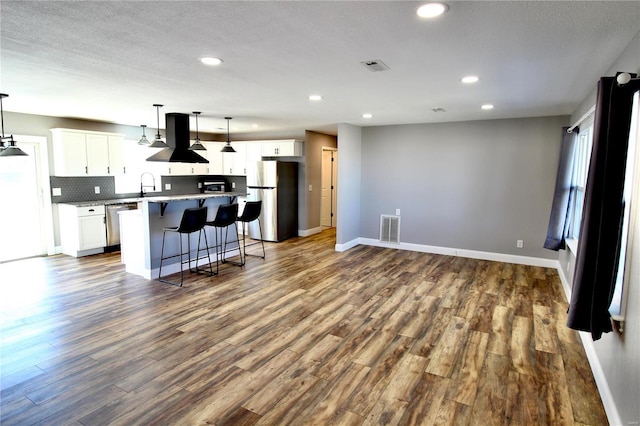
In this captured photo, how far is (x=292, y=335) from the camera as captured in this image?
331cm

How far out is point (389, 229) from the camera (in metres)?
6.93

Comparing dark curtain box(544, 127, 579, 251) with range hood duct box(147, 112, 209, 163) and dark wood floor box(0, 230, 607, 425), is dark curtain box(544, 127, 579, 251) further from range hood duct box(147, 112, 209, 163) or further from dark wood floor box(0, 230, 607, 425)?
range hood duct box(147, 112, 209, 163)

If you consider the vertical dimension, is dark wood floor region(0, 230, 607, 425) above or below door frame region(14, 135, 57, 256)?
below

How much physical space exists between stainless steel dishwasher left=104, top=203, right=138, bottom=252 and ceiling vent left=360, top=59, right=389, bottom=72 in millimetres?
5469

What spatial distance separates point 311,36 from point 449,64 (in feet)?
4.01

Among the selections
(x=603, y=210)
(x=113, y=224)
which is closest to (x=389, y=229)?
(x=603, y=210)

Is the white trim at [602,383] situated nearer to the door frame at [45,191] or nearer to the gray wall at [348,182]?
the gray wall at [348,182]

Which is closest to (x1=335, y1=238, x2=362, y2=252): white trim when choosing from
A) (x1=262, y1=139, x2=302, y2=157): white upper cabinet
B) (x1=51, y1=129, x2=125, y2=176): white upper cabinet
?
(x1=262, y1=139, x2=302, y2=157): white upper cabinet

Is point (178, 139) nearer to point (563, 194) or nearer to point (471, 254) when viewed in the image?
point (471, 254)

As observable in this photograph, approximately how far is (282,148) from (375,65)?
5.12m

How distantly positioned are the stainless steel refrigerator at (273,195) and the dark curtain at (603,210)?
19.0 ft

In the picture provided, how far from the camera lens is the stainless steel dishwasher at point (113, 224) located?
6.34 m

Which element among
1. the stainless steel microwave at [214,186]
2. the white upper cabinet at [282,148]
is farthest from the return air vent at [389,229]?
the stainless steel microwave at [214,186]

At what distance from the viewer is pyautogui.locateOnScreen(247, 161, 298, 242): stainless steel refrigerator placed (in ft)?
24.4
